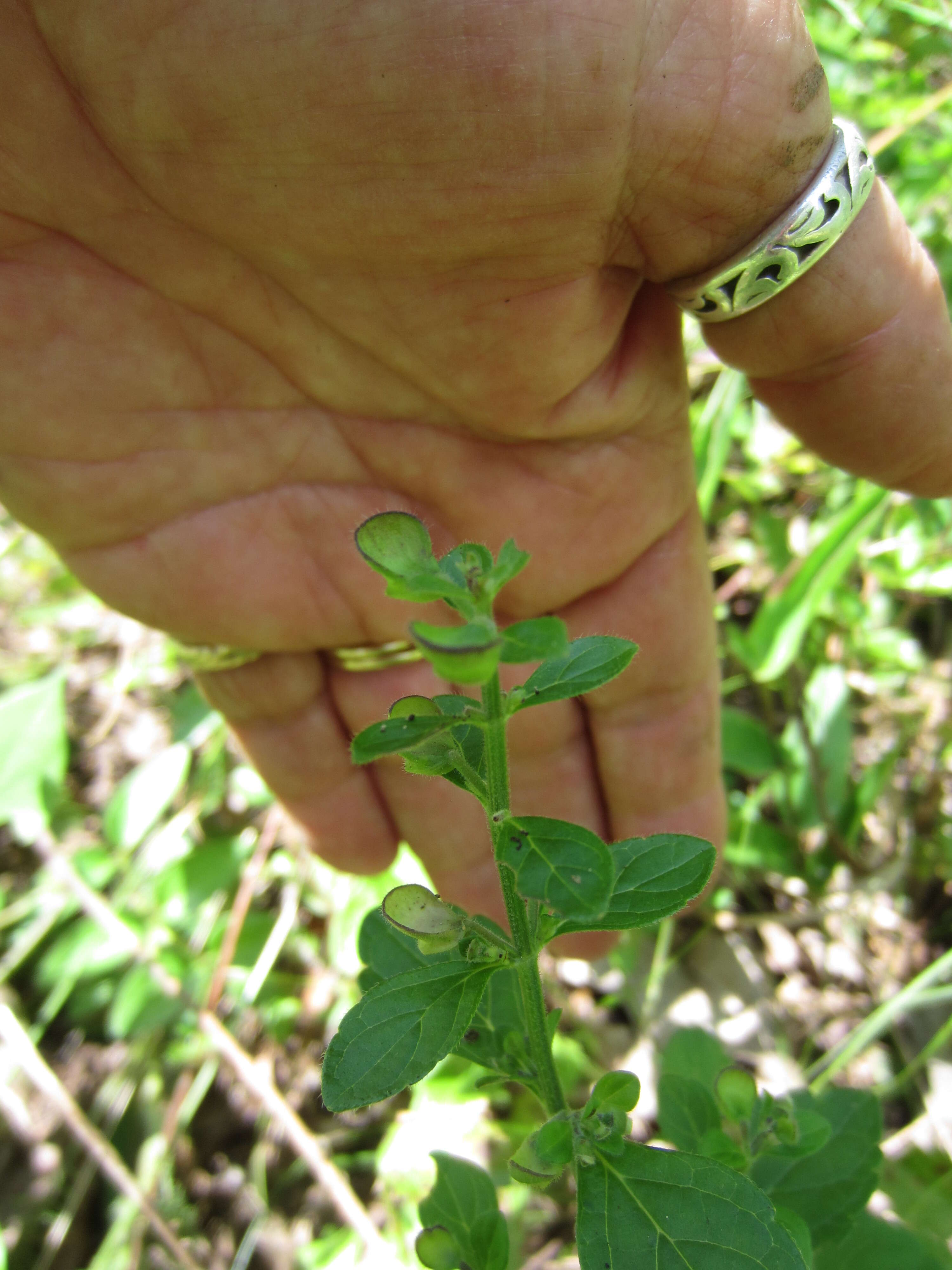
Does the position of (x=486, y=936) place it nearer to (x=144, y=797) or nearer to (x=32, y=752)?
(x=144, y=797)

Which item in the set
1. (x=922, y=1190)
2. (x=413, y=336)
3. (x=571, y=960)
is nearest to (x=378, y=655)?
(x=413, y=336)

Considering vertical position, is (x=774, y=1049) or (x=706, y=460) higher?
(x=706, y=460)

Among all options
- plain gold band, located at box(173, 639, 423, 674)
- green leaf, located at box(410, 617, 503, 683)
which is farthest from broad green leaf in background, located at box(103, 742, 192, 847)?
green leaf, located at box(410, 617, 503, 683)

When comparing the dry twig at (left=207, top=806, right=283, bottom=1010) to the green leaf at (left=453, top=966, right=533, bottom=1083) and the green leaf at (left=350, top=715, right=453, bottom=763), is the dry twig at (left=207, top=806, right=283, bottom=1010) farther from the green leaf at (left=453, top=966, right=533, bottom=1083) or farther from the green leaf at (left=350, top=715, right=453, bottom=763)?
the green leaf at (left=350, top=715, right=453, bottom=763)

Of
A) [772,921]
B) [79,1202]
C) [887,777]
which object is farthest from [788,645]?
[79,1202]

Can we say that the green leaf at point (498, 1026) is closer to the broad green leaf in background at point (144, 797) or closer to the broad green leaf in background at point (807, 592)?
the broad green leaf in background at point (807, 592)

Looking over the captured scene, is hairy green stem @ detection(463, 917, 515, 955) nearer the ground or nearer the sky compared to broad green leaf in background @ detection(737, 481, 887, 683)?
nearer the sky

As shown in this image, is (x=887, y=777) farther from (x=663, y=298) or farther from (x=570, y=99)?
(x=570, y=99)
